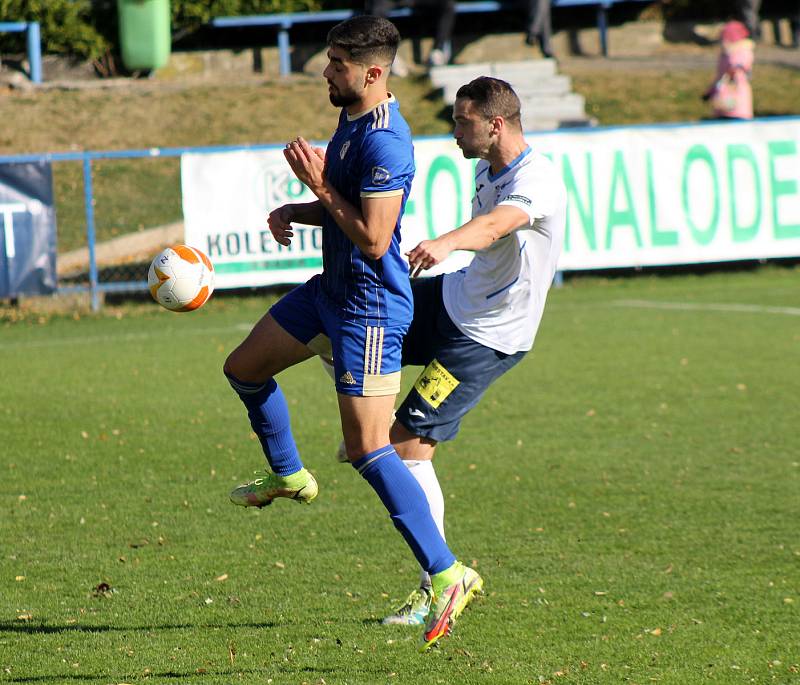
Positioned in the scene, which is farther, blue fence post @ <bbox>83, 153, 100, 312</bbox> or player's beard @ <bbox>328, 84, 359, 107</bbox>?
blue fence post @ <bbox>83, 153, 100, 312</bbox>

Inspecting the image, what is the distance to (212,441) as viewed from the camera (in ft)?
29.3

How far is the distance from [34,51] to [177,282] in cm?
1723

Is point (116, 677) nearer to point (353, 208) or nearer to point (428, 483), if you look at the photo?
point (428, 483)

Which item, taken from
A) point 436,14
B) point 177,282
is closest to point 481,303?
point 177,282

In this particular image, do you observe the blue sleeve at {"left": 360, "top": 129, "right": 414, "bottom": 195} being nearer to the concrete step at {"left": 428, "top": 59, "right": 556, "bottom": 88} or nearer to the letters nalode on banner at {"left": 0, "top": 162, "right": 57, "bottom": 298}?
the letters nalode on banner at {"left": 0, "top": 162, "right": 57, "bottom": 298}

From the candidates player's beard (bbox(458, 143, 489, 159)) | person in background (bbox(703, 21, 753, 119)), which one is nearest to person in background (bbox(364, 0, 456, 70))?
person in background (bbox(703, 21, 753, 119))

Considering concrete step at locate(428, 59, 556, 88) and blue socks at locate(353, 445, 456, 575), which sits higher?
blue socks at locate(353, 445, 456, 575)

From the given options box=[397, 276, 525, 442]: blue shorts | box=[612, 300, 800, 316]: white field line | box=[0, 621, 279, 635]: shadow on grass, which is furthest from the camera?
box=[612, 300, 800, 316]: white field line

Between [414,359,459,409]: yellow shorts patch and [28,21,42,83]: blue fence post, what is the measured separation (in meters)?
17.4

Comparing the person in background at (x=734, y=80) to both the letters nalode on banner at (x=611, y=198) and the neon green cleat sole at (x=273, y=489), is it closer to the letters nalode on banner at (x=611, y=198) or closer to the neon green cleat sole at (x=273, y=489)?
the letters nalode on banner at (x=611, y=198)

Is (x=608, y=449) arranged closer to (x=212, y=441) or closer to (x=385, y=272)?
(x=212, y=441)

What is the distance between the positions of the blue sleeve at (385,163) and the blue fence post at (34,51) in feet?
58.4

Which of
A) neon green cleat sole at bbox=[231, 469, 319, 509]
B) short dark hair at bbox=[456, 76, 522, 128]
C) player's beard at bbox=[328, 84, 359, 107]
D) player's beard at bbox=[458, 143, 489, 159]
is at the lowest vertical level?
neon green cleat sole at bbox=[231, 469, 319, 509]

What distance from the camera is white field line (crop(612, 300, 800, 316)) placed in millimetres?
14391
